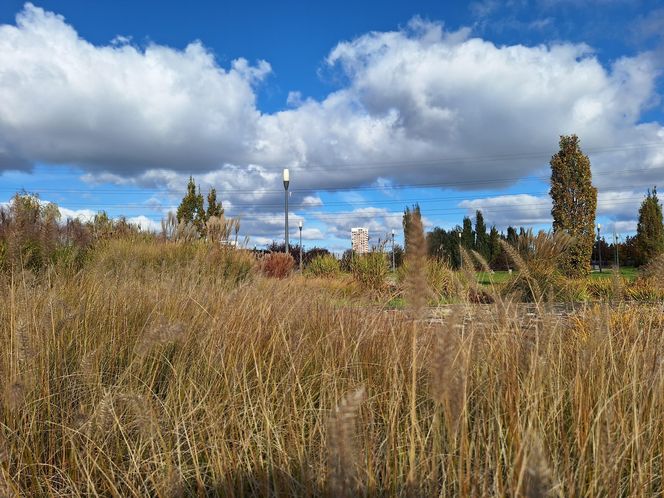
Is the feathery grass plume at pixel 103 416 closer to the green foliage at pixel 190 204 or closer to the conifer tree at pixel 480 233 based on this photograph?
the green foliage at pixel 190 204

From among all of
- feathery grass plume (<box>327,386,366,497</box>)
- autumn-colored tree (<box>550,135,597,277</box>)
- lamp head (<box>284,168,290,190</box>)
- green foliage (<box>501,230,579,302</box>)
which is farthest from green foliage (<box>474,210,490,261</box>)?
feathery grass plume (<box>327,386,366,497</box>)

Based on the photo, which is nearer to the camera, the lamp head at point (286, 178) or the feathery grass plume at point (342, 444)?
the feathery grass plume at point (342, 444)

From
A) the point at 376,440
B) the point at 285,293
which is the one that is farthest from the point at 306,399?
the point at 285,293

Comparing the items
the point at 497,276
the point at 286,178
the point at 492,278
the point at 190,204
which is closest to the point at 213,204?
the point at 190,204

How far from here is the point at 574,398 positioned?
190cm

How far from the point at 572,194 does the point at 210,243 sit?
12.7 meters

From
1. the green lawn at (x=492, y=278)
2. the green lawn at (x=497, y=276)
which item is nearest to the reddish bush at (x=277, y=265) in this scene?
the green lawn at (x=492, y=278)

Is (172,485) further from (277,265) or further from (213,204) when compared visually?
(213,204)

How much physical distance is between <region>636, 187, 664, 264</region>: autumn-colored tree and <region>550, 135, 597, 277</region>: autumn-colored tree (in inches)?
492

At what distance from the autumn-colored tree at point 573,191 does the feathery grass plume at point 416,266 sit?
1626cm

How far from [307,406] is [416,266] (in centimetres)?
143

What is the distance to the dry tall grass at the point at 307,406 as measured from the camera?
1.39m

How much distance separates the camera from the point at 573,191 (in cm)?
1620

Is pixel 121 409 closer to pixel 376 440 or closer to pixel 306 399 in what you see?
pixel 306 399
